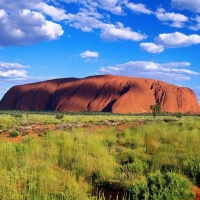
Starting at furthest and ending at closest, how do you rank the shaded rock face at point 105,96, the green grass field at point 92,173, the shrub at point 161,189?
the shaded rock face at point 105,96, the shrub at point 161,189, the green grass field at point 92,173

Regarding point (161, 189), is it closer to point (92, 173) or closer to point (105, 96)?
point (92, 173)

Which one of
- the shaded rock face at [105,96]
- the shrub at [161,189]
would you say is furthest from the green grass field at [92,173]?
the shaded rock face at [105,96]

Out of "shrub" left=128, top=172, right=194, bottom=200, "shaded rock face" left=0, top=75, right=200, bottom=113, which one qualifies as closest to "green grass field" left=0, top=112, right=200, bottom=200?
"shrub" left=128, top=172, right=194, bottom=200

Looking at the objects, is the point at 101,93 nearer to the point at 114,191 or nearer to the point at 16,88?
the point at 16,88

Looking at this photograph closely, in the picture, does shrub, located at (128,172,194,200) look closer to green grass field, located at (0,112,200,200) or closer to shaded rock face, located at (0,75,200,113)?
green grass field, located at (0,112,200,200)

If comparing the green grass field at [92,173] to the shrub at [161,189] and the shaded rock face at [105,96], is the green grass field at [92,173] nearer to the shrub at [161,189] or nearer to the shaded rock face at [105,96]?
the shrub at [161,189]

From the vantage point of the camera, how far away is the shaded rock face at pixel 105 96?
10625cm

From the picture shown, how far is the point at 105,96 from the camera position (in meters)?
112

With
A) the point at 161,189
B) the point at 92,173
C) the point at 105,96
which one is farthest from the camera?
the point at 105,96

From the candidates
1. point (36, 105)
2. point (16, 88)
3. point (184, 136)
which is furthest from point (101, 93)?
point (184, 136)

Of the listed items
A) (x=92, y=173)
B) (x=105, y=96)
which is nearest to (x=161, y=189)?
(x=92, y=173)

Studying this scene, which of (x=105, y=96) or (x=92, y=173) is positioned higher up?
(x=105, y=96)

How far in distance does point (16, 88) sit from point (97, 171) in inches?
5234

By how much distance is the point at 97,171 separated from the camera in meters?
7.00
